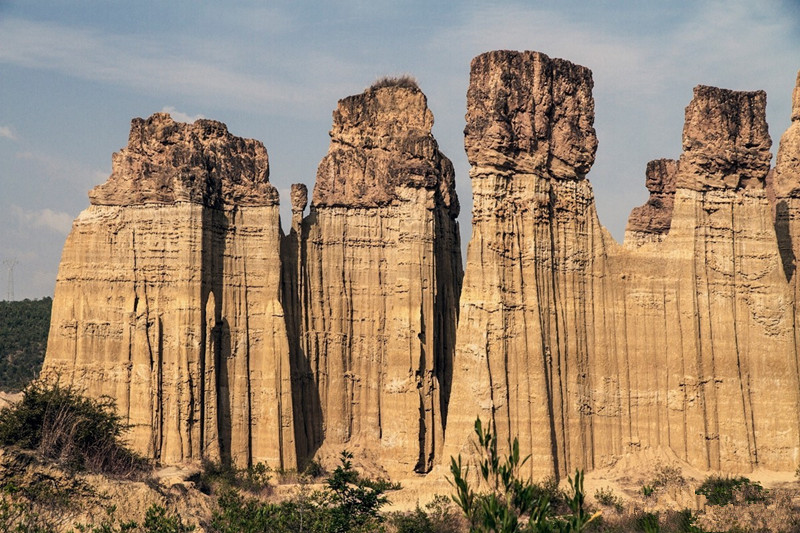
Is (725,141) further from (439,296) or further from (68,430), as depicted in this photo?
(68,430)

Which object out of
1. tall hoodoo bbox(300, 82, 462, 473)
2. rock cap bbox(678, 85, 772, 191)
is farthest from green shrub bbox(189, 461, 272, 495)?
rock cap bbox(678, 85, 772, 191)

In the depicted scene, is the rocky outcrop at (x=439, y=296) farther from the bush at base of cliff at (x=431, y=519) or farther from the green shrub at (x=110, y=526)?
the green shrub at (x=110, y=526)

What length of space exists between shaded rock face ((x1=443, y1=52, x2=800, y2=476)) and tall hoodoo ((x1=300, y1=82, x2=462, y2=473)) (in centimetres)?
610

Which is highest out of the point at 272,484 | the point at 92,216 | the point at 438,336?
the point at 92,216

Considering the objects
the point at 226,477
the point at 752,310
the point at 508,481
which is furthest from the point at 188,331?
the point at 508,481

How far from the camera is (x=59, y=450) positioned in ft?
127

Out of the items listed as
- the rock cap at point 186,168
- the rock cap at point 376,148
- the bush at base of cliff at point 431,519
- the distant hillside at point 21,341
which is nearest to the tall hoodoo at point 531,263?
the bush at base of cliff at point 431,519

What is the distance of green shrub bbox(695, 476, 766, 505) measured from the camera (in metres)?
46.7

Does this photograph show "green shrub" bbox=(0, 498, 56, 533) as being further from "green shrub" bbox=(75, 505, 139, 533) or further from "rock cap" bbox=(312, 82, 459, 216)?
"rock cap" bbox=(312, 82, 459, 216)

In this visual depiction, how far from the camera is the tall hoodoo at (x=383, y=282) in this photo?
5522 cm

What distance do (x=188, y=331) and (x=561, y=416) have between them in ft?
48.5

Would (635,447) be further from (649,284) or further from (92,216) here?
(92,216)

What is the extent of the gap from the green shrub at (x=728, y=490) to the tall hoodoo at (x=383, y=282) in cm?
1166

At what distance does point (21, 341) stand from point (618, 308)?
2257 inches
